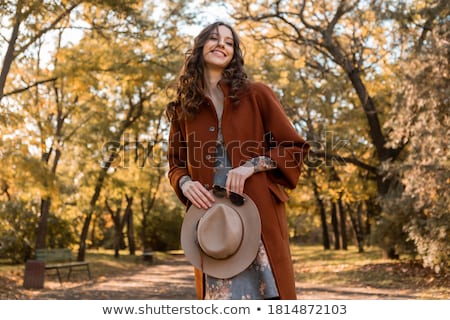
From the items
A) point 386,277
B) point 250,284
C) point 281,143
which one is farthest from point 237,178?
point 386,277

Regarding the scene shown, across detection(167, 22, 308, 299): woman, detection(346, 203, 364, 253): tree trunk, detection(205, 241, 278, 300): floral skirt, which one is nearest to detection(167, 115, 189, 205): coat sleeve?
detection(167, 22, 308, 299): woman

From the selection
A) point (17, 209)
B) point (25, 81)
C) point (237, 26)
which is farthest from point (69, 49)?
point (17, 209)

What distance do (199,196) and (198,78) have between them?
0.73 meters

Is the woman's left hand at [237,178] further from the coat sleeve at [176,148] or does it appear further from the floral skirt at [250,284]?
the coat sleeve at [176,148]

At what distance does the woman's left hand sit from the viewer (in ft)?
7.83

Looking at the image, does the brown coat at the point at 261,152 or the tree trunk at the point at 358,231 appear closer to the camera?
the brown coat at the point at 261,152

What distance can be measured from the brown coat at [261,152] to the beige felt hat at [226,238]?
9 cm

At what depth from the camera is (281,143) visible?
256 centimetres

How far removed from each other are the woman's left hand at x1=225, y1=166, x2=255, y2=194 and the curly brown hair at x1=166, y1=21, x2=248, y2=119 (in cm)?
43

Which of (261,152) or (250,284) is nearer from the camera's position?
(250,284)

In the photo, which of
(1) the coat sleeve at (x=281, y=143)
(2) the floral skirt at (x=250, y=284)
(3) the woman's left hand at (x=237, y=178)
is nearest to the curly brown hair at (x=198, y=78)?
(1) the coat sleeve at (x=281, y=143)

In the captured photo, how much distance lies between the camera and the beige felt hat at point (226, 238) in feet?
7.71

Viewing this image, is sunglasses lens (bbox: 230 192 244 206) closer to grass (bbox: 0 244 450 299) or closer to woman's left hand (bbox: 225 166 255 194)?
woman's left hand (bbox: 225 166 255 194)

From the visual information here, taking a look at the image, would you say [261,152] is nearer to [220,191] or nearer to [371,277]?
[220,191]
